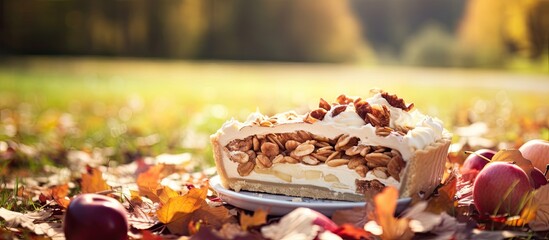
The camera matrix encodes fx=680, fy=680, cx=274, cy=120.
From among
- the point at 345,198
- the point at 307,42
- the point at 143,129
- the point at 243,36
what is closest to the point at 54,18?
the point at 243,36

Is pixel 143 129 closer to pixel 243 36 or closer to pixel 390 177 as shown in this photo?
pixel 390 177

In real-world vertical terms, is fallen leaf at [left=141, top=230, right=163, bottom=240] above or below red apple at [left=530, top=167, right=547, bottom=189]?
below

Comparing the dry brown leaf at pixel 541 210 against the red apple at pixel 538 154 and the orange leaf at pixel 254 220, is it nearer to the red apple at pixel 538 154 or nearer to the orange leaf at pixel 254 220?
the red apple at pixel 538 154

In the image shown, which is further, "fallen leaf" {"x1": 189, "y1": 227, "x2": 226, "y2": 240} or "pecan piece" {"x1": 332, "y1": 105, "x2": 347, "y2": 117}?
"pecan piece" {"x1": 332, "y1": 105, "x2": 347, "y2": 117}

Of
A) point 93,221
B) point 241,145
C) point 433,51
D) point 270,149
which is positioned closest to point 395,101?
point 270,149

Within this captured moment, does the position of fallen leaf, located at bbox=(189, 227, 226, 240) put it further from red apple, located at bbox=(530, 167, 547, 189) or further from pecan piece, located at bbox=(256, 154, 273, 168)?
red apple, located at bbox=(530, 167, 547, 189)

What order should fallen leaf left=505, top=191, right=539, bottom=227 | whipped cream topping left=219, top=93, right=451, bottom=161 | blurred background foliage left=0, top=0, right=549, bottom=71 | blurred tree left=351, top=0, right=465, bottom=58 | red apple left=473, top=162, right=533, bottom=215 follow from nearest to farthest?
fallen leaf left=505, top=191, right=539, bottom=227 → red apple left=473, top=162, right=533, bottom=215 → whipped cream topping left=219, top=93, right=451, bottom=161 → blurred background foliage left=0, top=0, right=549, bottom=71 → blurred tree left=351, top=0, right=465, bottom=58

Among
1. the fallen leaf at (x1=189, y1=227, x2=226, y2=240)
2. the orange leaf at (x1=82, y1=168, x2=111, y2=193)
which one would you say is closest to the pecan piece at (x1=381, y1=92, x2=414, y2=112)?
the fallen leaf at (x1=189, y1=227, x2=226, y2=240)
